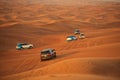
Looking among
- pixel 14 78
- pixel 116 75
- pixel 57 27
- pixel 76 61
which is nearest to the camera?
pixel 116 75

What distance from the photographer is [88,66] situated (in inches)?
720

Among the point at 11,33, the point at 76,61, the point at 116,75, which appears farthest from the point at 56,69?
the point at 11,33

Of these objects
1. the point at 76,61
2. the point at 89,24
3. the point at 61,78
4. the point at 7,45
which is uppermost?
the point at 89,24

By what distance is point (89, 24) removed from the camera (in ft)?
259

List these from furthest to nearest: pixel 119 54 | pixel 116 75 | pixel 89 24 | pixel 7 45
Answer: pixel 89 24, pixel 7 45, pixel 119 54, pixel 116 75

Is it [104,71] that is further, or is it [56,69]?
[56,69]

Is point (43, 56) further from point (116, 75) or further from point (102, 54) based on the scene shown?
point (116, 75)

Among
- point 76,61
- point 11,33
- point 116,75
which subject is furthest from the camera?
point 11,33

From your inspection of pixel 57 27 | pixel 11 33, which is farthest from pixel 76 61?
pixel 57 27

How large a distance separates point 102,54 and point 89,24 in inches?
2082

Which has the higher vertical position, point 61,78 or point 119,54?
point 119,54

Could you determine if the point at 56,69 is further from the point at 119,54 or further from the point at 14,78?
the point at 119,54

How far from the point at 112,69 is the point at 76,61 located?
8.88 feet

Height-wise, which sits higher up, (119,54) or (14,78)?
(119,54)
